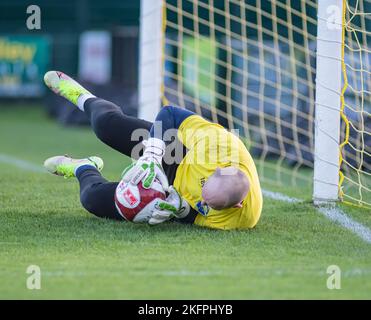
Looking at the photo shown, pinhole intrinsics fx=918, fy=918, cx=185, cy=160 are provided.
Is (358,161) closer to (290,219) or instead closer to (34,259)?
(290,219)

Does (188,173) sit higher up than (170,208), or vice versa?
(188,173)

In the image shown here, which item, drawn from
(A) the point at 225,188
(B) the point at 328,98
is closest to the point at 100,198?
(A) the point at 225,188

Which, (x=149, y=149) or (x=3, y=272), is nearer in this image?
(x=3, y=272)

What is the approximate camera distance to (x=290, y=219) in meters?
5.71

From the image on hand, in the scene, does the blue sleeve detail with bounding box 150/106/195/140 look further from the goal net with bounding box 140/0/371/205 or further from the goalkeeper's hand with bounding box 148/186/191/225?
the goal net with bounding box 140/0/371/205

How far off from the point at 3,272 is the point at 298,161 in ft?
17.1

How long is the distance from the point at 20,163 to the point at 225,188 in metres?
4.66

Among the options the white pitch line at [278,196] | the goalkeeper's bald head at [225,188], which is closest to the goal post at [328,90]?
the white pitch line at [278,196]

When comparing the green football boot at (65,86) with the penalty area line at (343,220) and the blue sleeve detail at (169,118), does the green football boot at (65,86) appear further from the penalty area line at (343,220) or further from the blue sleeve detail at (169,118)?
the penalty area line at (343,220)

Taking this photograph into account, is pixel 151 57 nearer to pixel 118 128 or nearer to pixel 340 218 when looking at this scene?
pixel 118 128

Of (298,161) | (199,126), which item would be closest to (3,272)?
(199,126)

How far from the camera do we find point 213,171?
519cm

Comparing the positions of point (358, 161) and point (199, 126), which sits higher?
point (358, 161)
